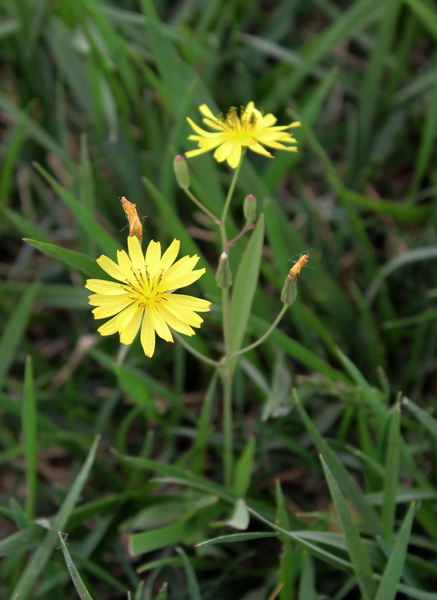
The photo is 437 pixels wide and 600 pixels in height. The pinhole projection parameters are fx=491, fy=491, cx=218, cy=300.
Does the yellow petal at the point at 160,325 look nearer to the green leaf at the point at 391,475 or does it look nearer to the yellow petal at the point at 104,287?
the yellow petal at the point at 104,287

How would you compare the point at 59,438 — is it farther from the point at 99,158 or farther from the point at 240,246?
the point at 99,158

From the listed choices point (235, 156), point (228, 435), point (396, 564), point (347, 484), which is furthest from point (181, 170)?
point (396, 564)

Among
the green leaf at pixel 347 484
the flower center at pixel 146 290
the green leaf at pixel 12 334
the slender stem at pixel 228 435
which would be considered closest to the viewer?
the flower center at pixel 146 290

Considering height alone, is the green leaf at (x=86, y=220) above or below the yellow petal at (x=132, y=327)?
above

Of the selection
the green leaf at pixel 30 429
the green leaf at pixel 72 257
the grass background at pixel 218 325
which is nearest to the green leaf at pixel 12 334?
the grass background at pixel 218 325

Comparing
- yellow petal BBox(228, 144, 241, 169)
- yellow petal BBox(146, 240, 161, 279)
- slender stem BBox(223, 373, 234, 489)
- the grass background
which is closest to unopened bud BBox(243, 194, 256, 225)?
yellow petal BBox(228, 144, 241, 169)

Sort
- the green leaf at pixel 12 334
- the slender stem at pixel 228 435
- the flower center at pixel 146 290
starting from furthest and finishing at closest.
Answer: the green leaf at pixel 12 334
the slender stem at pixel 228 435
the flower center at pixel 146 290

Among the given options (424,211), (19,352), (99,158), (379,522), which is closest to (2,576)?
(19,352)

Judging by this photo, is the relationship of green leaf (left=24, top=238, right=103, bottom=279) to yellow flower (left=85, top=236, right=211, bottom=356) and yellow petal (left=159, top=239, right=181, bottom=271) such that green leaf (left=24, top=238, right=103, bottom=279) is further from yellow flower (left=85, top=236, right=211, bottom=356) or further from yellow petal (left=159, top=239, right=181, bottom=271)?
yellow petal (left=159, top=239, right=181, bottom=271)
